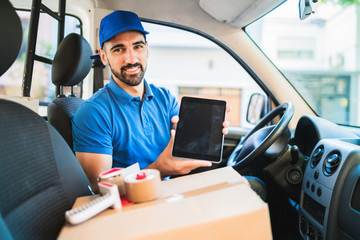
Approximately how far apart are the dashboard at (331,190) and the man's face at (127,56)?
92 centimetres

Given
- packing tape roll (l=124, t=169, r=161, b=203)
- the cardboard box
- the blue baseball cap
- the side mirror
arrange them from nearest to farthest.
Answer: the cardboard box, packing tape roll (l=124, t=169, r=161, b=203), the blue baseball cap, the side mirror

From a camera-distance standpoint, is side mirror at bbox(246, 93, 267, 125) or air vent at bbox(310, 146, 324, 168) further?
side mirror at bbox(246, 93, 267, 125)

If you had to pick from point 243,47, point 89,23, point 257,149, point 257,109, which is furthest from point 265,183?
point 89,23

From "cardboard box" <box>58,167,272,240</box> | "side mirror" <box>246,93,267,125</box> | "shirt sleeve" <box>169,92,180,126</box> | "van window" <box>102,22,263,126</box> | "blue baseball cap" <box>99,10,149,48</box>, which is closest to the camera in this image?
"cardboard box" <box>58,167,272,240</box>

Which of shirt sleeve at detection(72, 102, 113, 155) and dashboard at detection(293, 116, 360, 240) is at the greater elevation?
shirt sleeve at detection(72, 102, 113, 155)

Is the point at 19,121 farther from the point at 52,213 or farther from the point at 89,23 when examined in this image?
the point at 89,23

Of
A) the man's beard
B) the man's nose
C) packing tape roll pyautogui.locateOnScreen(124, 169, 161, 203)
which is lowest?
packing tape roll pyautogui.locateOnScreen(124, 169, 161, 203)

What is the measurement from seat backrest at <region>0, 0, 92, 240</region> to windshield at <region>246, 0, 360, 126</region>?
3.86ft

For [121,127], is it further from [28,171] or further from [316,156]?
[316,156]

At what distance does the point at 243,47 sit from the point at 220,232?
1.71 metres

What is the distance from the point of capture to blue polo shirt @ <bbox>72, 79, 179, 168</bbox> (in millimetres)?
1415

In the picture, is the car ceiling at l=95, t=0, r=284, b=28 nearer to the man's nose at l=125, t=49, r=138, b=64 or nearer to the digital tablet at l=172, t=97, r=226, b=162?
the man's nose at l=125, t=49, r=138, b=64

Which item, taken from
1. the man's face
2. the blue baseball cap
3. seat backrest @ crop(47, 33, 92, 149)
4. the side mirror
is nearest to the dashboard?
the side mirror

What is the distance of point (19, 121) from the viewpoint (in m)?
0.86
